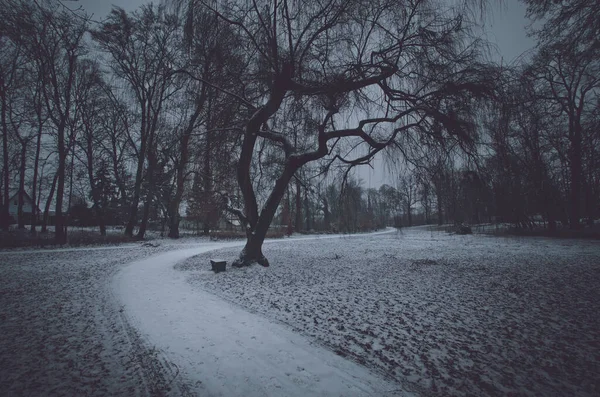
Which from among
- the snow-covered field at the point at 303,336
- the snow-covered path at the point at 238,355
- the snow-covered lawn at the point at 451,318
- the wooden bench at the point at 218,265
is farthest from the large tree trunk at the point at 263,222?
the snow-covered path at the point at 238,355

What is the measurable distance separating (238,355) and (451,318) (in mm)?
2942

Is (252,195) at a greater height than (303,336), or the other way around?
(252,195)

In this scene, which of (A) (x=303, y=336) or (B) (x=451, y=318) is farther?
(B) (x=451, y=318)

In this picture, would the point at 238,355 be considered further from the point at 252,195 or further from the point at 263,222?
the point at 252,195

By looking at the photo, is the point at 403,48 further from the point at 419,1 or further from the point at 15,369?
the point at 15,369

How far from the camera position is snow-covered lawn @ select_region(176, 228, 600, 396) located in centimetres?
230

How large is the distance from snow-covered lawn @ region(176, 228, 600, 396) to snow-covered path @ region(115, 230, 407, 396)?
267 mm

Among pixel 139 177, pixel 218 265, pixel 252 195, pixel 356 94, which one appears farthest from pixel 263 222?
pixel 139 177

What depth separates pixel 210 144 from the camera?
720cm

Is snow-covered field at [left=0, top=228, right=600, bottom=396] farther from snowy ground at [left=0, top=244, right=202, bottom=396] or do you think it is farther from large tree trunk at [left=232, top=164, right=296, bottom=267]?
large tree trunk at [left=232, top=164, right=296, bottom=267]

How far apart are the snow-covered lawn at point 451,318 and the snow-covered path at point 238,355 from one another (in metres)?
0.27

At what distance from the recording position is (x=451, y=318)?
142 inches

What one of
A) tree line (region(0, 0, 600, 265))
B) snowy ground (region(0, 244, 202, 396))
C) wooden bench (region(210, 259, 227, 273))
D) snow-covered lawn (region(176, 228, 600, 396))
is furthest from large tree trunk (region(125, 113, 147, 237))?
snow-covered lawn (region(176, 228, 600, 396))

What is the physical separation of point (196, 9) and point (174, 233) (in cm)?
1935
